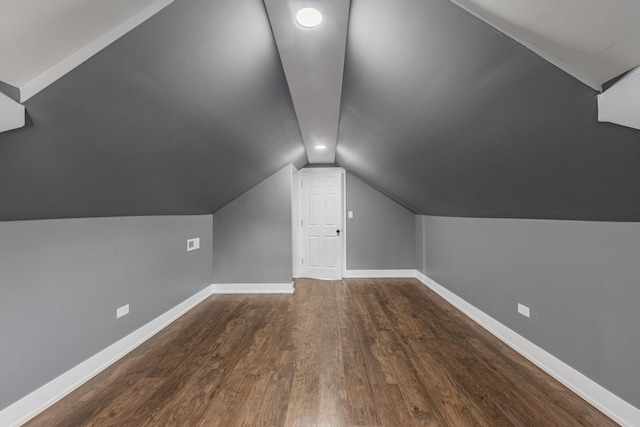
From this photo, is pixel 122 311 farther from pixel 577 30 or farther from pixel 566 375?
pixel 566 375

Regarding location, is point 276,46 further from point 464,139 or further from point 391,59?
point 464,139

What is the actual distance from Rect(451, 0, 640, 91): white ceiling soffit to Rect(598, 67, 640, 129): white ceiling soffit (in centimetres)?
4

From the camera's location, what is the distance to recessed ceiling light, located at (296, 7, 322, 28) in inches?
51.9

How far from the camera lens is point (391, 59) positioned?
152 cm

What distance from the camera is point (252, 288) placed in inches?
164

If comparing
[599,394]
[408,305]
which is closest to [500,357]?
[599,394]

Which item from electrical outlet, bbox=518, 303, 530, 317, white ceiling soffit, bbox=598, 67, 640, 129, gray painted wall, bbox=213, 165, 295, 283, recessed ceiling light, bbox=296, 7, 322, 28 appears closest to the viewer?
white ceiling soffit, bbox=598, 67, 640, 129

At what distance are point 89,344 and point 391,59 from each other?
9.29 feet

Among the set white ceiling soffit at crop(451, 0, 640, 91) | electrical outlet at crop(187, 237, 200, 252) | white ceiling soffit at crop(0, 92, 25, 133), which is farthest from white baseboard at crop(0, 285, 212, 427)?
white ceiling soffit at crop(451, 0, 640, 91)

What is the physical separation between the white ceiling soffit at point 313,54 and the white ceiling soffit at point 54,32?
1.86ft

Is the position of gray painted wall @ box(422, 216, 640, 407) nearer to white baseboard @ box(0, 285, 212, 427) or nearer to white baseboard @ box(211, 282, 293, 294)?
white baseboard @ box(211, 282, 293, 294)

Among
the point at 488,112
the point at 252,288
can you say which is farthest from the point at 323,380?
the point at 252,288

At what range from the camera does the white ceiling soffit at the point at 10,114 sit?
0.98 metres

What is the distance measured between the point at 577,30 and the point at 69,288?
9.63 ft
